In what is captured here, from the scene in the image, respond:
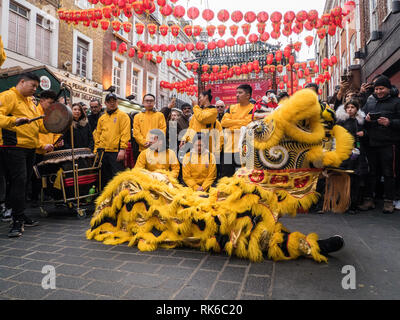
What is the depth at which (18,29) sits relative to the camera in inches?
380

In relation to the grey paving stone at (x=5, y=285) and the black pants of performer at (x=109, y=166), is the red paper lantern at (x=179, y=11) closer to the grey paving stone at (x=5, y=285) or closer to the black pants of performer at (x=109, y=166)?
the black pants of performer at (x=109, y=166)

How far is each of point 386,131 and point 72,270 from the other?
4617 mm

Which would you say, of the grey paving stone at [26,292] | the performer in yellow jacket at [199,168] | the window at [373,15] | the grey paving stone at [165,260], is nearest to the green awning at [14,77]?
the performer in yellow jacket at [199,168]

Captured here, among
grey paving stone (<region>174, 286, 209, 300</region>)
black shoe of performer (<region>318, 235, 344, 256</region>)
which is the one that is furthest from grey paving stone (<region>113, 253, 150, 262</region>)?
black shoe of performer (<region>318, 235, 344, 256</region>)

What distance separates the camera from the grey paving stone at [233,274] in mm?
1980

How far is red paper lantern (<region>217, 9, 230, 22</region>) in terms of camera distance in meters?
8.98

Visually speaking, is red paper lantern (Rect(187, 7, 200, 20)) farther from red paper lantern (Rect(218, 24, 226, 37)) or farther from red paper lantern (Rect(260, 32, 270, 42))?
red paper lantern (Rect(260, 32, 270, 42))

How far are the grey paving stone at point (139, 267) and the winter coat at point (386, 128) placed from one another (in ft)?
12.8

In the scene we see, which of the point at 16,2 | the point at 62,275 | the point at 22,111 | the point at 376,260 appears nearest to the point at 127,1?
the point at 16,2

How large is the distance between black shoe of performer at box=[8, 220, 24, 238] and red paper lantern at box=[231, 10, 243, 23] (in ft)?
28.0

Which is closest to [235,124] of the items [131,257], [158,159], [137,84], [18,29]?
[158,159]

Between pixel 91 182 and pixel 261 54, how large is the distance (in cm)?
1385

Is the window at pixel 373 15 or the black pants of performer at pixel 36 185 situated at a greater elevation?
the window at pixel 373 15

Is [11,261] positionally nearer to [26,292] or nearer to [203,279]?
[26,292]
